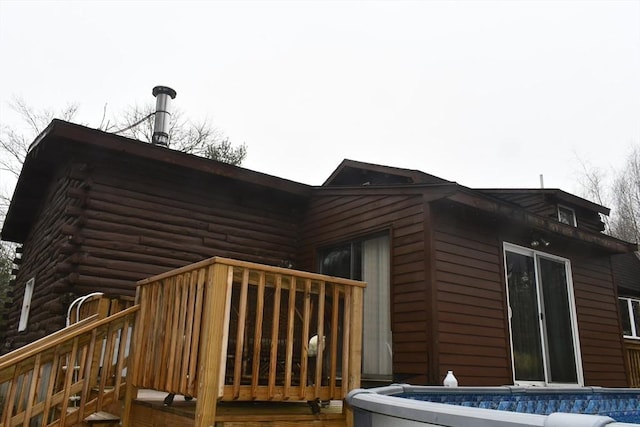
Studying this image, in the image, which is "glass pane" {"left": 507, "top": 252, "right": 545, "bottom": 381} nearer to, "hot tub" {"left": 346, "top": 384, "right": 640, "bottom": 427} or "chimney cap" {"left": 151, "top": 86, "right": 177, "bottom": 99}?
"hot tub" {"left": 346, "top": 384, "right": 640, "bottom": 427}

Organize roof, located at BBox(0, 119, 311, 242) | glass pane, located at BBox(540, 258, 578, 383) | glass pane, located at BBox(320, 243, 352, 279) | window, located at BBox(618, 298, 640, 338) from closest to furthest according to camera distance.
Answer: roof, located at BBox(0, 119, 311, 242) → glass pane, located at BBox(320, 243, 352, 279) → glass pane, located at BBox(540, 258, 578, 383) → window, located at BBox(618, 298, 640, 338)

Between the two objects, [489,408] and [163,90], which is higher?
[163,90]

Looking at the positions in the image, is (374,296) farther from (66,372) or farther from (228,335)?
(66,372)

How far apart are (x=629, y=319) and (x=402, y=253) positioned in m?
10.5

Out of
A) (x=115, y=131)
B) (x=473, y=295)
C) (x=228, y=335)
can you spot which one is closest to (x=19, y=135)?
(x=115, y=131)

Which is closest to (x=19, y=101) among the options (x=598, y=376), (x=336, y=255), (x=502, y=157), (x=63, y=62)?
(x=63, y=62)

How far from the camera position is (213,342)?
2750mm

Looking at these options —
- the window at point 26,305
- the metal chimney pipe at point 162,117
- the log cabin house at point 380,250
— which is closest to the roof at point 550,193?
the log cabin house at point 380,250

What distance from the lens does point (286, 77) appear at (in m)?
29.2

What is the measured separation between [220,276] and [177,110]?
18.4m

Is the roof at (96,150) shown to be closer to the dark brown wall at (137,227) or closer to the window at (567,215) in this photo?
the dark brown wall at (137,227)

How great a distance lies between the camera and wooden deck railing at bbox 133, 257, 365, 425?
9.15 feet

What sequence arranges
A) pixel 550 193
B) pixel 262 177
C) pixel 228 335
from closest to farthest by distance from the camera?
pixel 228 335 → pixel 262 177 → pixel 550 193

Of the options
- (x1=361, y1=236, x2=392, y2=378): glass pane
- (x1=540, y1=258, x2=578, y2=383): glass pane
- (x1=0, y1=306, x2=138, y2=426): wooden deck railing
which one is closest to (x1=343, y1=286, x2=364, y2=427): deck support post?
(x1=0, y1=306, x2=138, y2=426): wooden deck railing
